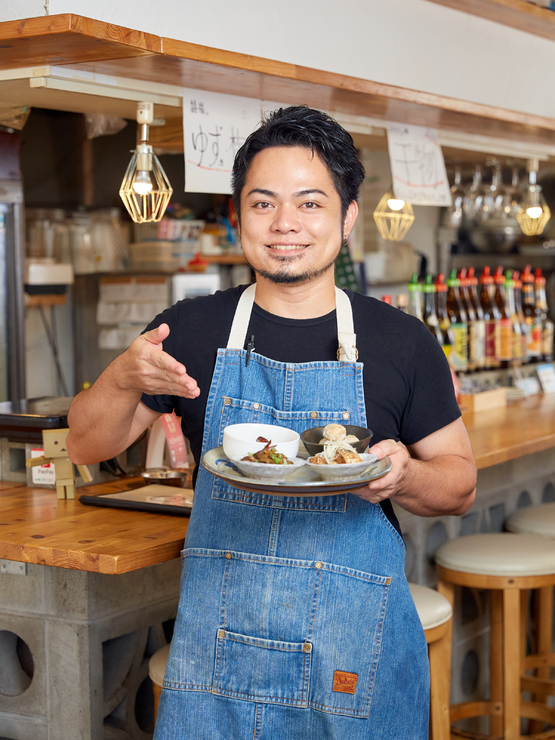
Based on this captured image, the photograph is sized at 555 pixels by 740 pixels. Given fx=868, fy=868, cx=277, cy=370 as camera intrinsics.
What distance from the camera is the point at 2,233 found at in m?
4.28

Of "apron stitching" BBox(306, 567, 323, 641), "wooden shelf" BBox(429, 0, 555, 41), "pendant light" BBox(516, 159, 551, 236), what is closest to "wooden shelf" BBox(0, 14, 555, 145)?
"wooden shelf" BBox(429, 0, 555, 41)

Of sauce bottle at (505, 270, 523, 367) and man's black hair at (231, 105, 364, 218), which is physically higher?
man's black hair at (231, 105, 364, 218)

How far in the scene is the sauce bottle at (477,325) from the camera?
161 inches

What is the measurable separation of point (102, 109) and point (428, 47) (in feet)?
4.36

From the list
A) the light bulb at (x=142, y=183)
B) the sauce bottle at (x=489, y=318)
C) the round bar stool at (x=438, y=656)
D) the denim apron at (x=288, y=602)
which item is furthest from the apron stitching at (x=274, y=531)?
the sauce bottle at (x=489, y=318)

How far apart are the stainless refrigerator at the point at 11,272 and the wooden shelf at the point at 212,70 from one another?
1.57m

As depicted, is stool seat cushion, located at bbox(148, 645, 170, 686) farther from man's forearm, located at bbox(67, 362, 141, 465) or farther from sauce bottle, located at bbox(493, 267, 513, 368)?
sauce bottle, located at bbox(493, 267, 513, 368)

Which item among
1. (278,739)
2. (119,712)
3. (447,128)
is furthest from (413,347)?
(447,128)

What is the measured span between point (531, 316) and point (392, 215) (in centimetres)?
128

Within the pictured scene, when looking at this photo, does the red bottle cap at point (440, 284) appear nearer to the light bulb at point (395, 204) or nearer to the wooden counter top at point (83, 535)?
the light bulb at point (395, 204)

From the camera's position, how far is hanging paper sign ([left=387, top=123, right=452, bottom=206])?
340 centimetres

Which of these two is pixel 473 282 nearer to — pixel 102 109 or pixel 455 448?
pixel 102 109

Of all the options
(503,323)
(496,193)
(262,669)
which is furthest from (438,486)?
(496,193)

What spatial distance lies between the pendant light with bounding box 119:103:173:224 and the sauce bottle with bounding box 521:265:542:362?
2.43 meters
